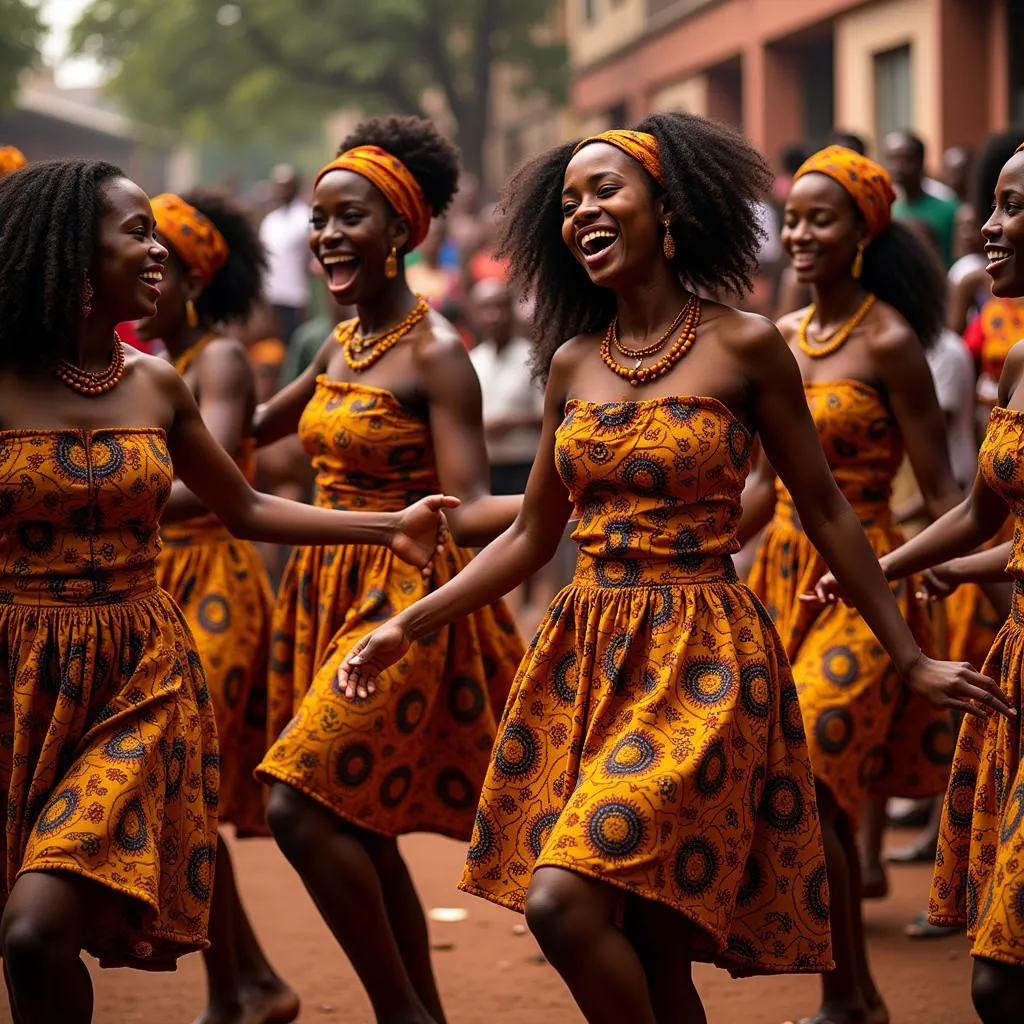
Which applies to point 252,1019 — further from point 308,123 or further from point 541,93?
point 308,123

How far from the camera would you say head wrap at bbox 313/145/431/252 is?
19.6ft

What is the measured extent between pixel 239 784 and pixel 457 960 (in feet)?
3.57

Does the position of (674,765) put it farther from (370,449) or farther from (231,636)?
(231,636)

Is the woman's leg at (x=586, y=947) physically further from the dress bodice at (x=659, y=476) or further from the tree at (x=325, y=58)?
the tree at (x=325, y=58)

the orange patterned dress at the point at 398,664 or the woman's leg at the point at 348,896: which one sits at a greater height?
the orange patterned dress at the point at 398,664

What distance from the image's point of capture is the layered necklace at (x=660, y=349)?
4.55 metres

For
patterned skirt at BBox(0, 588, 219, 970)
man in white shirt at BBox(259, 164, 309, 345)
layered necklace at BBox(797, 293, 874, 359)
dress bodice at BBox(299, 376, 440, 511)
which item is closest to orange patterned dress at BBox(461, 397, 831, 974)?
patterned skirt at BBox(0, 588, 219, 970)

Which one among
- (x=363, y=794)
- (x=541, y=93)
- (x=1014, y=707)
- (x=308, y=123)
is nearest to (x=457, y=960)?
(x=363, y=794)

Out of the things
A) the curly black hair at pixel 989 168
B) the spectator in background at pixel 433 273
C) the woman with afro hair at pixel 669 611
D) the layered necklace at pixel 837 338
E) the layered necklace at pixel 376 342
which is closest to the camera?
the woman with afro hair at pixel 669 611

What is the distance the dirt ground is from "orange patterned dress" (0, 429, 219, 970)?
1582 mm

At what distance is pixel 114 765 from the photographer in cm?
445

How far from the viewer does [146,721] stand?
4.59 meters

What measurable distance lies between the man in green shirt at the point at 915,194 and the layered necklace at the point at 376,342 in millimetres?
6115

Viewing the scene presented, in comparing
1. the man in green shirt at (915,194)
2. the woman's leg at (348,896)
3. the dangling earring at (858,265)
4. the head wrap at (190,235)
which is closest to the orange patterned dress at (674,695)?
the woman's leg at (348,896)
